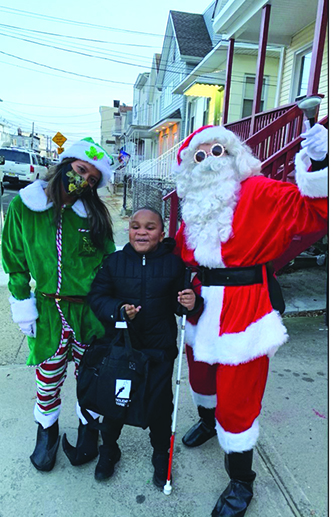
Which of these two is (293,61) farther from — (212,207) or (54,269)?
(54,269)

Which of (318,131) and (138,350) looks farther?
(138,350)

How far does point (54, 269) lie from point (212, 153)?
1068 mm

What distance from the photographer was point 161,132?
22.3 metres

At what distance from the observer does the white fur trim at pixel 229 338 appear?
182 centimetres

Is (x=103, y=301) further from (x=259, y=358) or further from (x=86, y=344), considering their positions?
(x=259, y=358)

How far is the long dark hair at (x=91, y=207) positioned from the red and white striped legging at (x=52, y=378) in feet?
1.89

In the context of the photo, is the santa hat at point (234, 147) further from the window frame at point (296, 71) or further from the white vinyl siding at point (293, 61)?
the window frame at point (296, 71)

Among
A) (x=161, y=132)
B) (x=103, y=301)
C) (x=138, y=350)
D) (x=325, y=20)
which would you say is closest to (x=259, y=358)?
(x=138, y=350)

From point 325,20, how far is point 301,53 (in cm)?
353

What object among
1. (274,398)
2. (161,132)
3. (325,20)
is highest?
(161,132)

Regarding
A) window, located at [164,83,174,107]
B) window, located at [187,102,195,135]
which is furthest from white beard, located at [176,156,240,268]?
window, located at [164,83,174,107]

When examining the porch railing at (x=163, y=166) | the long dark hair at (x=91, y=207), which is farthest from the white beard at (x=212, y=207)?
the porch railing at (x=163, y=166)

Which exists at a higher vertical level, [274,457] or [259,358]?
[259,358]

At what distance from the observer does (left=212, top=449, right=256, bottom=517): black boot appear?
6.11 feet
